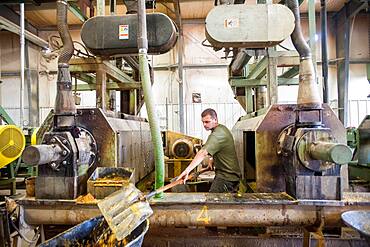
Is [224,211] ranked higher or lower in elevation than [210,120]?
lower

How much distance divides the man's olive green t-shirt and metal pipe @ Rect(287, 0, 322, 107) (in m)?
0.87

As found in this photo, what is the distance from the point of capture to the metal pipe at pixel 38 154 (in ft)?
5.06

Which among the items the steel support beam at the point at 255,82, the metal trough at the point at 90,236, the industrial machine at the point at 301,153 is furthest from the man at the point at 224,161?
the metal trough at the point at 90,236

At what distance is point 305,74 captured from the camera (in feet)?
6.14

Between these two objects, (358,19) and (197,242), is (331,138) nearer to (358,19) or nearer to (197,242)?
(197,242)

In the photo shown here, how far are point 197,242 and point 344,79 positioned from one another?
7.01 meters

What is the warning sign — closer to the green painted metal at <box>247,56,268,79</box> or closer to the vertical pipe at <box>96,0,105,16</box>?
the vertical pipe at <box>96,0,105,16</box>

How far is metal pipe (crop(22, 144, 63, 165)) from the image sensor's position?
1541mm

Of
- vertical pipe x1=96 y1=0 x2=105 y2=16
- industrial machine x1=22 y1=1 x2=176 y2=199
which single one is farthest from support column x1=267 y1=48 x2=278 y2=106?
vertical pipe x1=96 y1=0 x2=105 y2=16

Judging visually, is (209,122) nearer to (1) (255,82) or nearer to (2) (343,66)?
(1) (255,82)

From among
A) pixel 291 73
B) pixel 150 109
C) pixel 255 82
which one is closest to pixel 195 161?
pixel 150 109

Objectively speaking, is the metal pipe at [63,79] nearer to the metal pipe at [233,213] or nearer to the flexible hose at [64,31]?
the flexible hose at [64,31]

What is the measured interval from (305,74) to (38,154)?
1622 mm

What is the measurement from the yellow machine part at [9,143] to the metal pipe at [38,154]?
273 cm
